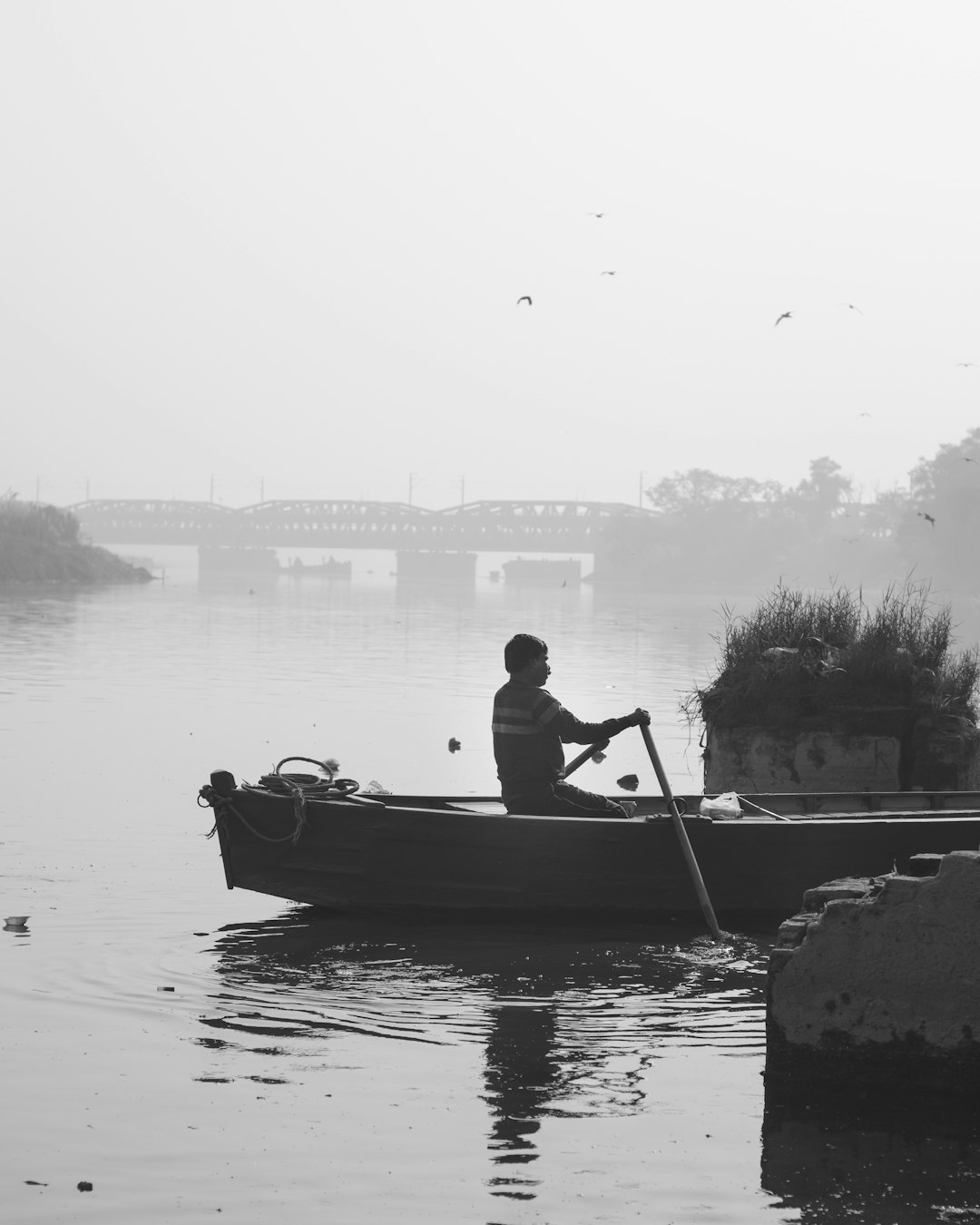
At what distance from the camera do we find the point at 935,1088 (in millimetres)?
6242

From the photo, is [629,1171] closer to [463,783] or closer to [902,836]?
[902,836]

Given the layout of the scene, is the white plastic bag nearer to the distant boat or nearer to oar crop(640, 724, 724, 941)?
oar crop(640, 724, 724, 941)

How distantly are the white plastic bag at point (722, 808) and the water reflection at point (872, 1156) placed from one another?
347 centimetres

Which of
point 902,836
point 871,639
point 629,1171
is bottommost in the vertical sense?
point 629,1171

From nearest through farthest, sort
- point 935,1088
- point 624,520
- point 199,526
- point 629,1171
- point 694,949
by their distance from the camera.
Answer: point 629,1171
point 935,1088
point 694,949
point 624,520
point 199,526

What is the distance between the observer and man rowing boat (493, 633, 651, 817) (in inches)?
367

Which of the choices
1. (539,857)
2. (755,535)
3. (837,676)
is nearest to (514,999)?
(539,857)

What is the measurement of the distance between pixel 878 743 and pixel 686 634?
3613 centimetres

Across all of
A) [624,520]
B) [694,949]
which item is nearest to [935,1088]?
[694,949]

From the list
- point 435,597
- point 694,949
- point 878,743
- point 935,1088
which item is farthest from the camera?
point 435,597

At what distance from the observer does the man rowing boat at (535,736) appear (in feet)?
30.6

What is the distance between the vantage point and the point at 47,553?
80.9 m

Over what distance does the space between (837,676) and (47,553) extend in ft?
236

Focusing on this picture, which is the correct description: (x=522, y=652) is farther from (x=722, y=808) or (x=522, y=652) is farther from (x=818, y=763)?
(x=818, y=763)
